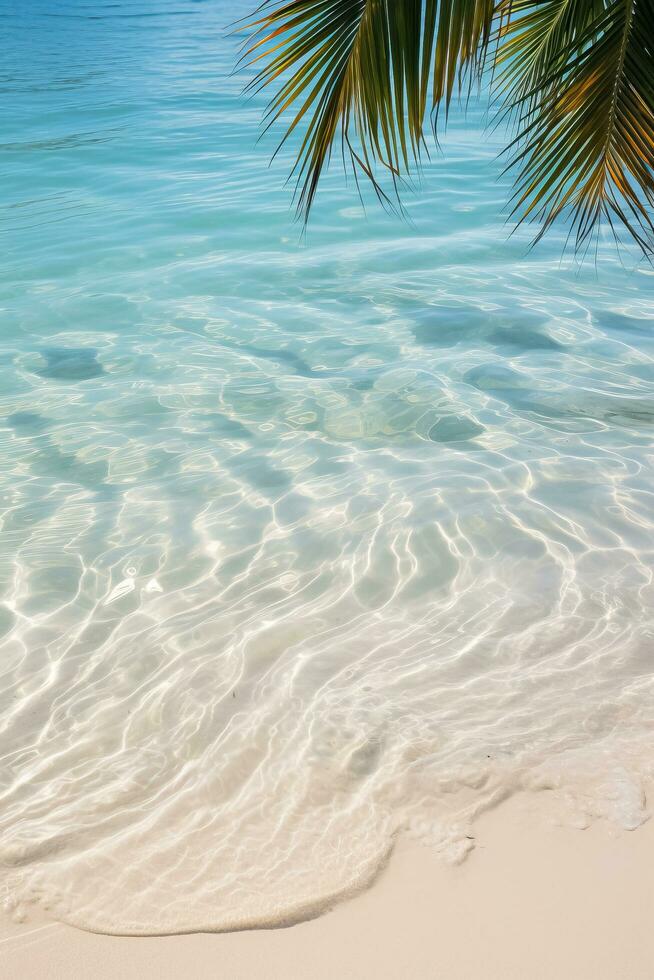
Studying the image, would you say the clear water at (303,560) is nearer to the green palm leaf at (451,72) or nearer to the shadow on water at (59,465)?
the shadow on water at (59,465)

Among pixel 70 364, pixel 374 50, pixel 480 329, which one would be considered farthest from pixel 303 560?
pixel 480 329

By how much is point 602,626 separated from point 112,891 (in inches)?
79.5

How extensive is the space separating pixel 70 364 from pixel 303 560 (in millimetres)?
3010

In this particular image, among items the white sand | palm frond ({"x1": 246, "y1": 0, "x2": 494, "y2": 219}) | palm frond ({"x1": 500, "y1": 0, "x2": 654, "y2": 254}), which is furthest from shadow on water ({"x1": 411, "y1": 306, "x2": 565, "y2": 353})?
the white sand

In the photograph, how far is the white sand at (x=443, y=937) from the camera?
6.57 ft

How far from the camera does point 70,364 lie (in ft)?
19.7

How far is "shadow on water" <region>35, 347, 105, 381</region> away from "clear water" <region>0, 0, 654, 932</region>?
2cm

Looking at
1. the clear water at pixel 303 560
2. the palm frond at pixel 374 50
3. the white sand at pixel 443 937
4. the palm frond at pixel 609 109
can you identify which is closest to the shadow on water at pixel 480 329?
the clear water at pixel 303 560

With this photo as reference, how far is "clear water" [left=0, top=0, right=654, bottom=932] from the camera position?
2.48 m

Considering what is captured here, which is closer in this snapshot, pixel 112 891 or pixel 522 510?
pixel 112 891

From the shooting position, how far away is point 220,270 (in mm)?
7898

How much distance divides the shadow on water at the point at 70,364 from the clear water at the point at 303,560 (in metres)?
0.02

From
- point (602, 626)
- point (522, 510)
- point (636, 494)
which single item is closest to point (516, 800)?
point (602, 626)

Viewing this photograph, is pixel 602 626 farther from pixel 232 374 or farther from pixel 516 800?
pixel 232 374
